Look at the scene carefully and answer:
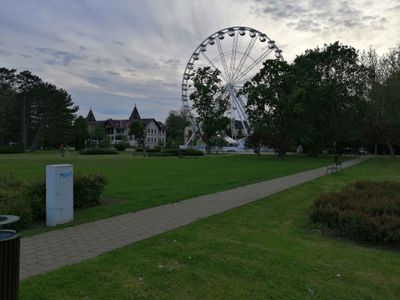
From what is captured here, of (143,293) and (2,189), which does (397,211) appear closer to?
(143,293)

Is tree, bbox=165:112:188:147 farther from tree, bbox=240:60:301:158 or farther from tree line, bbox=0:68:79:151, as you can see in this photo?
tree, bbox=240:60:301:158

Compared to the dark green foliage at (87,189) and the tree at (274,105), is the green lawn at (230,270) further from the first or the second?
the tree at (274,105)

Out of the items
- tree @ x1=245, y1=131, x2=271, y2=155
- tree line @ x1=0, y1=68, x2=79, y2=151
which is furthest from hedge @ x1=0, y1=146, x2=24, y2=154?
tree @ x1=245, y1=131, x2=271, y2=155

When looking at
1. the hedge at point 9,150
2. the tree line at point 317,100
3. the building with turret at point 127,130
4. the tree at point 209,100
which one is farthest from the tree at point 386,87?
the building with turret at point 127,130

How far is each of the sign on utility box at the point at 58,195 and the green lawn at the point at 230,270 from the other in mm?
2396

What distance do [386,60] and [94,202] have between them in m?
37.5

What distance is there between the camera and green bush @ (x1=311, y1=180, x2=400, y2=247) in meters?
7.26

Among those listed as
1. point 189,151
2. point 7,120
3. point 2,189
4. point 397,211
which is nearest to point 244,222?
point 397,211

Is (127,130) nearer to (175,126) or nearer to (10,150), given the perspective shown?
(175,126)

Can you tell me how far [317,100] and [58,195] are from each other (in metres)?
44.6

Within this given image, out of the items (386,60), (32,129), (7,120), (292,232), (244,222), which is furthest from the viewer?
(32,129)

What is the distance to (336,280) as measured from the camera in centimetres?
513

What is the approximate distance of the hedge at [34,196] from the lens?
7695 millimetres

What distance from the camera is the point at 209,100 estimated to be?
6706cm
